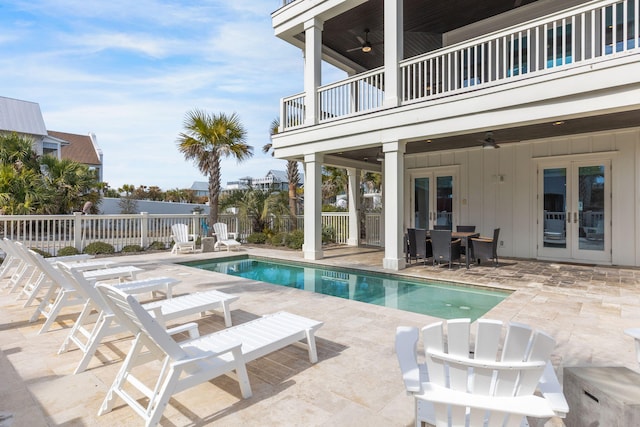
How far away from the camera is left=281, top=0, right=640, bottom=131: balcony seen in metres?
6.62

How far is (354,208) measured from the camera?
13.5 metres

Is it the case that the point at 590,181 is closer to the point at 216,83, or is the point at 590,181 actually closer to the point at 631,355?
the point at 631,355

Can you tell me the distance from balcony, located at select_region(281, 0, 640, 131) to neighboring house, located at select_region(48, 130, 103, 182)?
2759cm

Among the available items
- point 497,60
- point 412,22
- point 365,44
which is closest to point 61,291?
point 497,60

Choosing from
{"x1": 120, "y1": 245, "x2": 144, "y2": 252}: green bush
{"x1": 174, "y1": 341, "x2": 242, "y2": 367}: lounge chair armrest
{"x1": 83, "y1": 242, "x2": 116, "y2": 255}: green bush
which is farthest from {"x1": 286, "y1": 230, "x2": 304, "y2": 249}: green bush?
{"x1": 174, "y1": 341, "x2": 242, "y2": 367}: lounge chair armrest

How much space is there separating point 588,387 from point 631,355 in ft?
7.20

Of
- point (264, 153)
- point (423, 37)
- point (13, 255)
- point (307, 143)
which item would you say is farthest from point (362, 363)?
point (264, 153)

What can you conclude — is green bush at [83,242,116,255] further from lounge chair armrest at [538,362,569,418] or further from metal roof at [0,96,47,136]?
metal roof at [0,96,47,136]

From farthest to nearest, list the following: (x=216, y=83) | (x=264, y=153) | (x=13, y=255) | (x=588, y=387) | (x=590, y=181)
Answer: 1. (x=264, y=153)
2. (x=216, y=83)
3. (x=590, y=181)
4. (x=13, y=255)
5. (x=588, y=387)

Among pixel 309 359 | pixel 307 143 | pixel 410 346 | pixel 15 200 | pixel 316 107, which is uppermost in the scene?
pixel 316 107

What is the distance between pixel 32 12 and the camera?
27.5 ft

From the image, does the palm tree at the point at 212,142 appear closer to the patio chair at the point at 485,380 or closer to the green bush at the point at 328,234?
the green bush at the point at 328,234

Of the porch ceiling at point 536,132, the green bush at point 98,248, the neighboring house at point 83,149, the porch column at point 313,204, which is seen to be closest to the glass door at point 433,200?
the porch ceiling at point 536,132

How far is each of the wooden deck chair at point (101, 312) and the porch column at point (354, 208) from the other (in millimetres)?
9476
